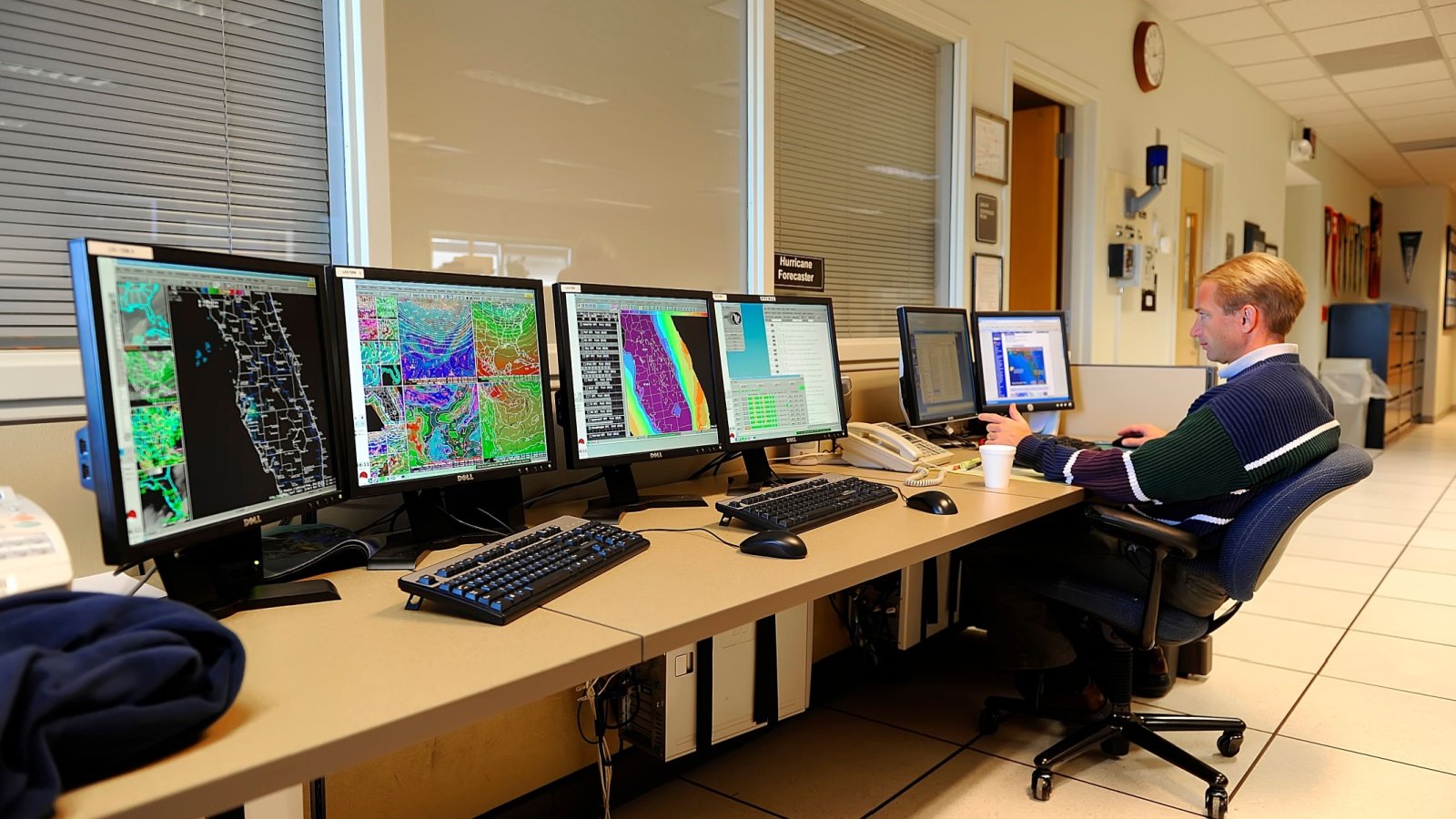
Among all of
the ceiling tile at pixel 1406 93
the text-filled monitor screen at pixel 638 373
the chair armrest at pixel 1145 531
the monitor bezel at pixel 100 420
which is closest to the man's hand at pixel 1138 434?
the chair armrest at pixel 1145 531

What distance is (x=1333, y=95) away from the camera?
703cm

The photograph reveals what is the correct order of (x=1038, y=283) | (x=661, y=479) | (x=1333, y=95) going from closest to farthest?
(x=661, y=479) → (x=1038, y=283) → (x=1333, y=95)

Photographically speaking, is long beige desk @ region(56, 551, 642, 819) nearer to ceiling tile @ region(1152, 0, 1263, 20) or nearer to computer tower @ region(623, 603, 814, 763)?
computer tower @ region(623, 603, 814, 763)

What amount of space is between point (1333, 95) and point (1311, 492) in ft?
21.3

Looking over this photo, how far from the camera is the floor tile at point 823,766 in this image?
7.58ft

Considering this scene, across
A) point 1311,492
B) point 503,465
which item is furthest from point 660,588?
point 1311,492

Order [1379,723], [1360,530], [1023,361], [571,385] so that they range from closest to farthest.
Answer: [571,385] < [1379,723] < [1023,361] < [1360,530]

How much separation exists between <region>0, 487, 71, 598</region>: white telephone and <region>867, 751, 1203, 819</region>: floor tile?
1.70 m

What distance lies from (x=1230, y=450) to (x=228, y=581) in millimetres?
A: 1920

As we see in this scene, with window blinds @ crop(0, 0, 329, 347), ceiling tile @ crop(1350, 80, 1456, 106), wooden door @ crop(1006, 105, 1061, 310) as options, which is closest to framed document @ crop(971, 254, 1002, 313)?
wooden door @ crop(1006, 105, 1061, 310)

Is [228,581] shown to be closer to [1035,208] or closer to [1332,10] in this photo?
[1035,208]

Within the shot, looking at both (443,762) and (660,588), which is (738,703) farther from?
(660,588)

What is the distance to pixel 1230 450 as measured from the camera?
2.07 m

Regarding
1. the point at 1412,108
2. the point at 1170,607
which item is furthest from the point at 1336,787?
the point at 1412,108
